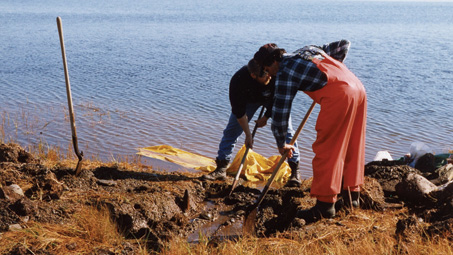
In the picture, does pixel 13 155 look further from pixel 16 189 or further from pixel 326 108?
pixel 326 108

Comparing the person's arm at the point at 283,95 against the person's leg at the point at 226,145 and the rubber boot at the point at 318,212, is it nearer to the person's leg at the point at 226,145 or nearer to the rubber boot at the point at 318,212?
the rubber boot at the point at 318,212

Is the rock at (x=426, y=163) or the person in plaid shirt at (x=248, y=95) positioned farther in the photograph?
the rock at (x=426, y=163)

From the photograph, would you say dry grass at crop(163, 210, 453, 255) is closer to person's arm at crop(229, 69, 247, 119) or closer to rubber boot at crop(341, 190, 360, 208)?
rubber boot at crop(341, 190, 360, 208)

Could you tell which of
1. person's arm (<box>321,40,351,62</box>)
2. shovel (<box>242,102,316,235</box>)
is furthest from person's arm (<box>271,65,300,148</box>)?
person's arm (<box>321,40,351,62</box>)

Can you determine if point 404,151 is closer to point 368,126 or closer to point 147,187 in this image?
point 368,126

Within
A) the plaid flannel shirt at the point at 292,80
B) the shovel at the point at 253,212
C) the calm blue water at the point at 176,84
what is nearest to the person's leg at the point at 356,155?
the plaid flannel shirt at the point at 292,80

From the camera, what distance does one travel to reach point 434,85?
13195mm

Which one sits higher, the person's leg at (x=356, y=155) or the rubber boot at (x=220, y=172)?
the person's leg at (x=356, y=155)

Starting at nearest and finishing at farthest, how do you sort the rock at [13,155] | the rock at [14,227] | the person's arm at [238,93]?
the rock at [14,227]
the person's arm at [238,93]
the rock at [13,155]

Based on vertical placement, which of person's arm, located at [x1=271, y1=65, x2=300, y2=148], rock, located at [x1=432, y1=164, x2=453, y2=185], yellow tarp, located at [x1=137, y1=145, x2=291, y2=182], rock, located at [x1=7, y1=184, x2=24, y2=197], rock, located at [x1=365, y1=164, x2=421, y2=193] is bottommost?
yellow tarp, located at [x1=137, y1=145, x2=291, y2=182]

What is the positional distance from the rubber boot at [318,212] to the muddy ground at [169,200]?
95 millimetres

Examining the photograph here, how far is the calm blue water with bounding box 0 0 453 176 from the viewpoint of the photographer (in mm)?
9453

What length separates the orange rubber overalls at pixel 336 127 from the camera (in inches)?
174

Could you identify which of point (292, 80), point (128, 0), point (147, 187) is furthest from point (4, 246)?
point (128, 0)
